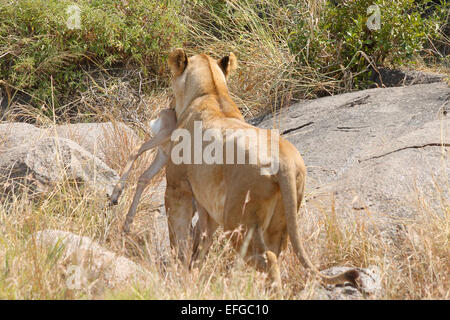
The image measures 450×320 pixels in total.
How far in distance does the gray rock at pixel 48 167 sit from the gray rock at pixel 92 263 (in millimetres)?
1121

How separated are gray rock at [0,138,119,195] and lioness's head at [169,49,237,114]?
47.6 inches

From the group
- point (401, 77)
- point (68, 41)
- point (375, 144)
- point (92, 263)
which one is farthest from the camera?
point (68, 41)

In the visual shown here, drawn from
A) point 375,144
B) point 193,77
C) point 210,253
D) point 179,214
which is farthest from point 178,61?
point 375,144

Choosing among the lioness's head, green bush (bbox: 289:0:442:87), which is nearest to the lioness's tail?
the lioness's head

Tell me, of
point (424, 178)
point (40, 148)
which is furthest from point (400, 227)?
point (40, 148)

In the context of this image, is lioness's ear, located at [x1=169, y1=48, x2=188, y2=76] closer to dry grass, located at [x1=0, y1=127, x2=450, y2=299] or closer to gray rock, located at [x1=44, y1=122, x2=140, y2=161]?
dry grass, located at [x1=0, y1=127, x2=450, y2=299]

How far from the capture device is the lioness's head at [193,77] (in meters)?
4.45

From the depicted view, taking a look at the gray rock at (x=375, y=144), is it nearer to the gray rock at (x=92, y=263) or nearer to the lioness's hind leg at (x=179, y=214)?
the lioness's hind leg at (x=179, y=214)

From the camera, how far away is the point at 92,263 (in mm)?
3799

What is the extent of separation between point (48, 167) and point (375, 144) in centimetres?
288

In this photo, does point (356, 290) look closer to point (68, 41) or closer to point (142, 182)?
point (142, 182)

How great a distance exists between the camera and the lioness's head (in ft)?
14.6
